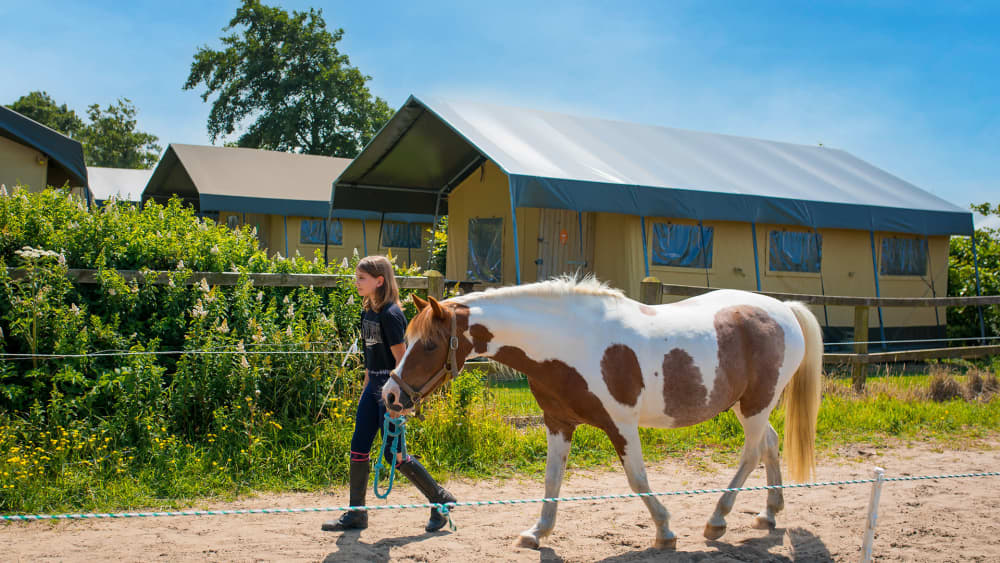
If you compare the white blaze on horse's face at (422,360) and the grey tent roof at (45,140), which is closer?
the white blaze on horse's face at (422,360)

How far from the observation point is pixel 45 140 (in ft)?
37.5

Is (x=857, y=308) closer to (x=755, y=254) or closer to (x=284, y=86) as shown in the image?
(x=755, y=254)

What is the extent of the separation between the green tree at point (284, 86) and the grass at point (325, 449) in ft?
105

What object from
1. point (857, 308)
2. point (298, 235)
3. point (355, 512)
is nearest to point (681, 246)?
point (857, 308)

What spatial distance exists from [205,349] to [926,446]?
6689mm

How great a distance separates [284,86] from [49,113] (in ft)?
99.7

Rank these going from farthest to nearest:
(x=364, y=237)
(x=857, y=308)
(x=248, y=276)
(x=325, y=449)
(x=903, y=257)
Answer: (x=364, y=237) → (x=903, y=257) → (x=857, y=308) → (x=248, y=276) → (x=325, y=449)

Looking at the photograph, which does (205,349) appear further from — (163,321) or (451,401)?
(451,401)

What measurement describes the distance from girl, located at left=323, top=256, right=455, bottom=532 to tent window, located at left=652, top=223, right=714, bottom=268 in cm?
863

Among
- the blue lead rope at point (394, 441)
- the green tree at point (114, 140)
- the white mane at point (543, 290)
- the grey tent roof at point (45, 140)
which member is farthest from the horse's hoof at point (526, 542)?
the green tree at point (114, 140)

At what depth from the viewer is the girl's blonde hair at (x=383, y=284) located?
423 centimetres

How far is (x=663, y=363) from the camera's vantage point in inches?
156

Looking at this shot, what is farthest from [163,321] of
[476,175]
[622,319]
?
[476,175]

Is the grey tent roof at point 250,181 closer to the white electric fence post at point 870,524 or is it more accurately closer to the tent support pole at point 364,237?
the tent support pole at point 364,237
